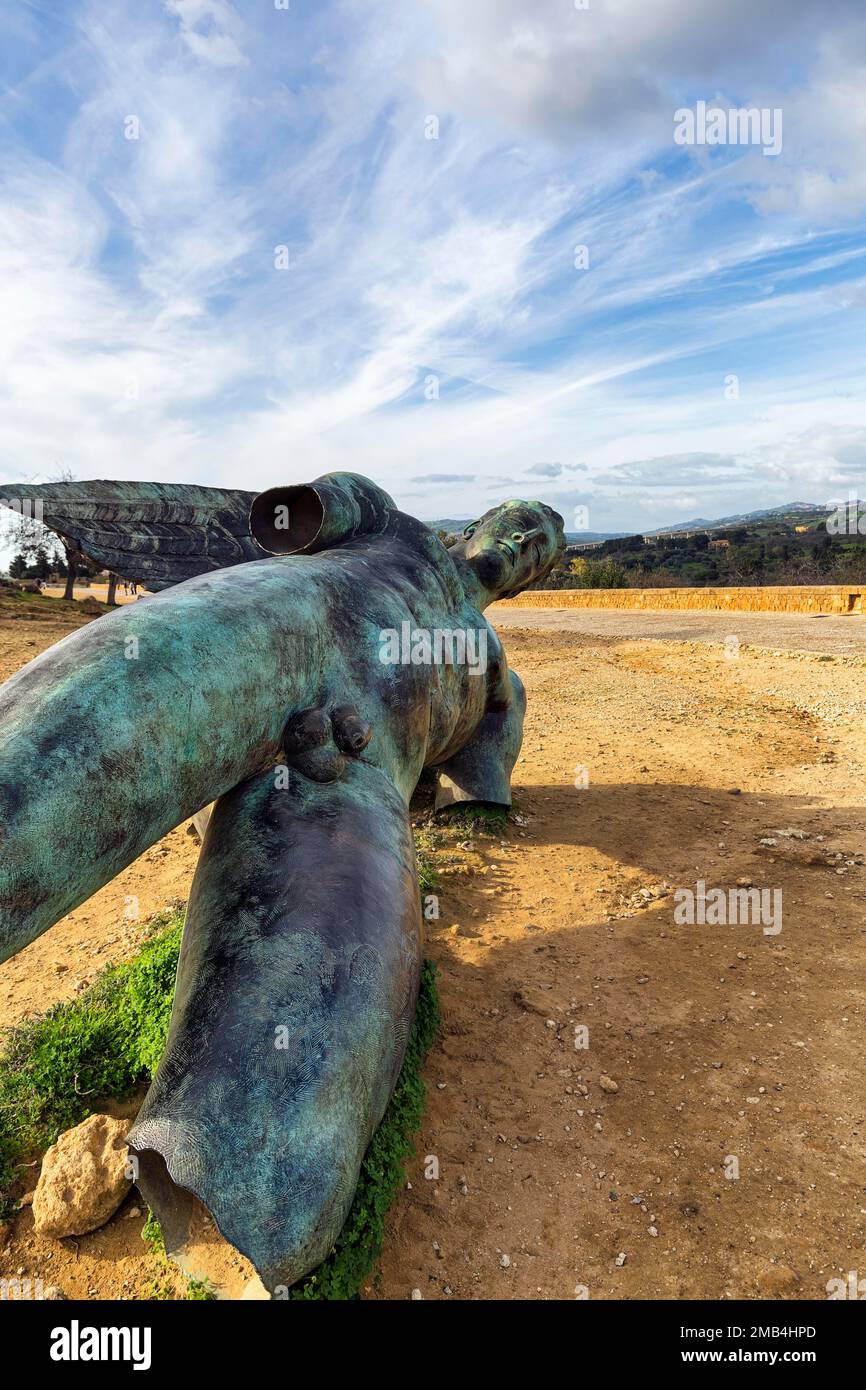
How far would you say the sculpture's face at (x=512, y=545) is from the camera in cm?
534

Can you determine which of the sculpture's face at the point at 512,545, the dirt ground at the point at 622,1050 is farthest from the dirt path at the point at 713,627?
the sculpture's face at the point at 512,545

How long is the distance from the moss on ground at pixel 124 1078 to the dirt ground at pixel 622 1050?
141 millimetres

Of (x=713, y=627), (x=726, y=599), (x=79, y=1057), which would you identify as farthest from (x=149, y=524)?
(x=726, y=599)

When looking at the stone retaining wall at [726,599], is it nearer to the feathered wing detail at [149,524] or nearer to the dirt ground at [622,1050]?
the dirt ground at [622,1050]

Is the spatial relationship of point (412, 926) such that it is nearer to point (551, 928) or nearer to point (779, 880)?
point (551, 928)

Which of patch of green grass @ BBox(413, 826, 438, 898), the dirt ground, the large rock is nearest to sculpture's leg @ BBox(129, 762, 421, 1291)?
the large rock

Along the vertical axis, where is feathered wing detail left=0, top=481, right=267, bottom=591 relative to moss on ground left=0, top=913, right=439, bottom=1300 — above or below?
above

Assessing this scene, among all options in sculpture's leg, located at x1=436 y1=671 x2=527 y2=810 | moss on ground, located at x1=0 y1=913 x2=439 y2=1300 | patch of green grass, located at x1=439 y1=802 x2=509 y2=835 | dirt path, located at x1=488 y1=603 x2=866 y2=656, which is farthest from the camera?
dirt path, located at x1=488 y1=603 x2=866 y2=656

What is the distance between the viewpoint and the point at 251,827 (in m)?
2.66

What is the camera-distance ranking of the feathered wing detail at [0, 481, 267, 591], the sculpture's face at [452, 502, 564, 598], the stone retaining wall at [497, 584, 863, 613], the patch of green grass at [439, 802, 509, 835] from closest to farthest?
the feathered wing detail at [0, 481, 267, 591]
the sculpture's face at [452, 502, 564, 598]
the patch of green grass at [439, 802, 509, 835]
the stone retaining wall at [497, 584, 863, 613]

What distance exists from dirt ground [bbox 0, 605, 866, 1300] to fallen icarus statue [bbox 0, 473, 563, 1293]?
0.83 m

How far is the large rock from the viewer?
2854 mm

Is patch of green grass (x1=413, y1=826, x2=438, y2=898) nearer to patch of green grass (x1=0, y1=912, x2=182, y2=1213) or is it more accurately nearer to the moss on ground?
the moss on ground

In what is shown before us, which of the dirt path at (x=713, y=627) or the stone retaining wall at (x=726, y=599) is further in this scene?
the stone retaining wall at (x=726, y=599)
